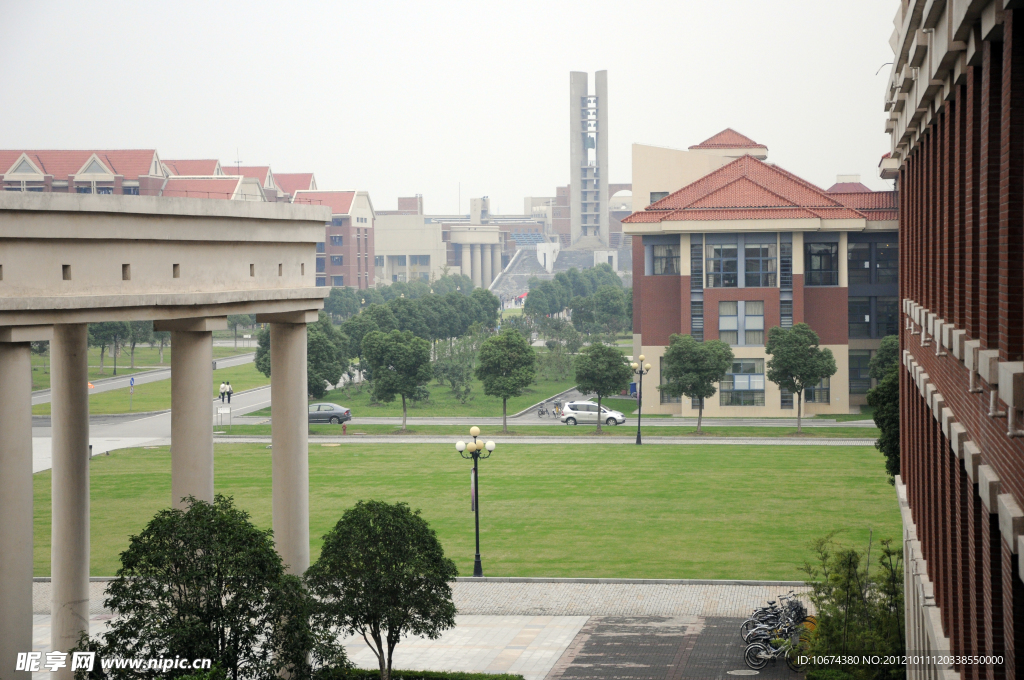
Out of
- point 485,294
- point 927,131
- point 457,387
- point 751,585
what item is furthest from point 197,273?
point 485,294

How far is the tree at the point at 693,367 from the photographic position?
5250cm

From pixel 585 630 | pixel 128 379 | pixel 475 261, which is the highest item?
pixel 475 261

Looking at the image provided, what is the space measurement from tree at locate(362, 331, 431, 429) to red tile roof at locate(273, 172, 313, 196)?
82367 millimetres

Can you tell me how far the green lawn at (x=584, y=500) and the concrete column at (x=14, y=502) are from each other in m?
15.3

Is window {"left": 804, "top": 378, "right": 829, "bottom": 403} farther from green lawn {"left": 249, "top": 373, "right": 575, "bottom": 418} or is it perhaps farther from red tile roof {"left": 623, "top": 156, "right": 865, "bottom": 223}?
green lawn {"left": 249, "top": 373, "right": 575, "bottom": 418}

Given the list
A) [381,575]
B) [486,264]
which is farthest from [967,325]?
[486,264]

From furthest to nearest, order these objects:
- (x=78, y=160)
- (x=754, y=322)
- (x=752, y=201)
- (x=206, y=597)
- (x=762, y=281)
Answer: (x=78, y=160)
(x=752, y=201)
(x=762, y=281)
(x=754, y=322)
(x=206, y=597)

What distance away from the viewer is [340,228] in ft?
448

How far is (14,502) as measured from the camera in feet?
41.4

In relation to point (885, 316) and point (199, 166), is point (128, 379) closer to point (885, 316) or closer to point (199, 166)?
point (199, 166)

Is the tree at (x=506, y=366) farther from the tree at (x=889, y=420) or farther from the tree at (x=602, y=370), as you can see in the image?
the tree at (x=889, y=420)

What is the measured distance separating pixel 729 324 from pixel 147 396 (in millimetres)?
35635

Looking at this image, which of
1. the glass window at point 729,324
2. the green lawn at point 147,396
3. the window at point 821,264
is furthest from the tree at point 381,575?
the window at point 821,264

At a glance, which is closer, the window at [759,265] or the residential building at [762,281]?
the residential building at [762,281]
